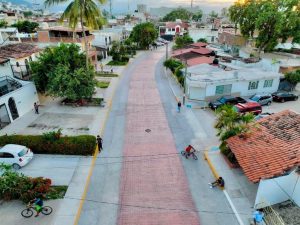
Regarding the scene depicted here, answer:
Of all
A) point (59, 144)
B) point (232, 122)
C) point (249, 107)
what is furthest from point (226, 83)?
point (59, 144)

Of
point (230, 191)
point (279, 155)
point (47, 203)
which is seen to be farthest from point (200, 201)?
point (47, 203)

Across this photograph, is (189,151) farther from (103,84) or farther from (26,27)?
(26,27)

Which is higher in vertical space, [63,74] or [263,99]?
[63,74]

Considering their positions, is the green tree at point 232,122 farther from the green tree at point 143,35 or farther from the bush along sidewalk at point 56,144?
the green tree at point 143,35

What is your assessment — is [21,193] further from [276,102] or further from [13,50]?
[276,102]

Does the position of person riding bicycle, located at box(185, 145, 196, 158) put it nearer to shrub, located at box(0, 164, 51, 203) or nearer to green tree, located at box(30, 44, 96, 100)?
shrub, located at box(0, 164, 51, 203)

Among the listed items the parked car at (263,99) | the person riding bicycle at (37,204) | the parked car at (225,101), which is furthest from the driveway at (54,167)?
the parked car at (263,99)
